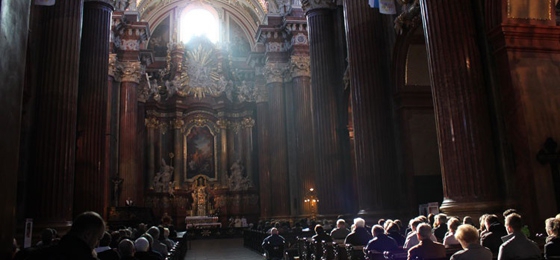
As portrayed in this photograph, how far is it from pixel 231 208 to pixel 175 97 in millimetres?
7391

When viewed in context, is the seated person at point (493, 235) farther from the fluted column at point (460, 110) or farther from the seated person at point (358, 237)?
the seated person at point (358, 237)

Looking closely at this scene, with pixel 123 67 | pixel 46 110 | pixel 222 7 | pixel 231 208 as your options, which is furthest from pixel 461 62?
pixel 222 7

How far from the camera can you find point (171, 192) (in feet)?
91.6

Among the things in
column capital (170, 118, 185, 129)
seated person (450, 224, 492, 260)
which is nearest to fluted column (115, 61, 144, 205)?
column capital (170, 118, 185, 129)

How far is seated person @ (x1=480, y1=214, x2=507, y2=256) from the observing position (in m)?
5.42

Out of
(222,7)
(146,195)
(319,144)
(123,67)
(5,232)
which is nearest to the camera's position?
(5,232)

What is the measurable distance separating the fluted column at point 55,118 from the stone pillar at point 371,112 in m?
6.45

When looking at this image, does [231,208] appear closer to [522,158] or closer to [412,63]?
[412,63]

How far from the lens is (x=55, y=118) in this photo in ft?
33.9

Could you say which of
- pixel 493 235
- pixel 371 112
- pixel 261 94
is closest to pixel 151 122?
pixel 261 94

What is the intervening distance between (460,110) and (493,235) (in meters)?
2.86

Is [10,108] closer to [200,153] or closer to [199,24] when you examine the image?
[200,153]

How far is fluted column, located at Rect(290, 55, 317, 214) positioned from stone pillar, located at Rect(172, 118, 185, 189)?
8270 mm

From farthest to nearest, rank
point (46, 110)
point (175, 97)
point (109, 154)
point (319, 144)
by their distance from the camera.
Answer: point (175, 97) → point (109, 154) → point (319, 144) → point (46, 110)
